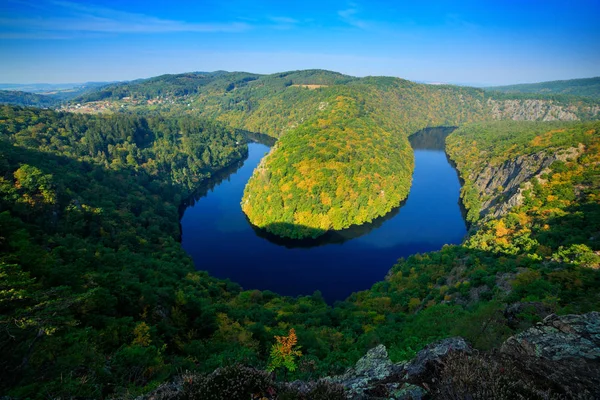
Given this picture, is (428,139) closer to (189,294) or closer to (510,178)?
(510,178)

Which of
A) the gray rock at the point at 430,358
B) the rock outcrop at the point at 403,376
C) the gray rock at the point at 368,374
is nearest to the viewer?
the rock outcrop at the point at 403,376

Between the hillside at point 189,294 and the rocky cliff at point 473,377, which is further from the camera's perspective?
the hillside at point 189,294

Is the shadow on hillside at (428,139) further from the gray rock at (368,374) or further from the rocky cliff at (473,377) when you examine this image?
the rocky cliff at (473,377)

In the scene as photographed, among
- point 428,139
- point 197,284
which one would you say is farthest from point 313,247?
point 428,139

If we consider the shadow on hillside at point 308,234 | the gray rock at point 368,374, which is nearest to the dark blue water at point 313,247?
the shadow on hillside at point 308,234

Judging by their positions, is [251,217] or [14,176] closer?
[14,176]

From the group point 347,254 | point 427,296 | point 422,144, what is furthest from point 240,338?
point 422,144

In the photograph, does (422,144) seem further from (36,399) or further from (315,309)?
(36,399)
